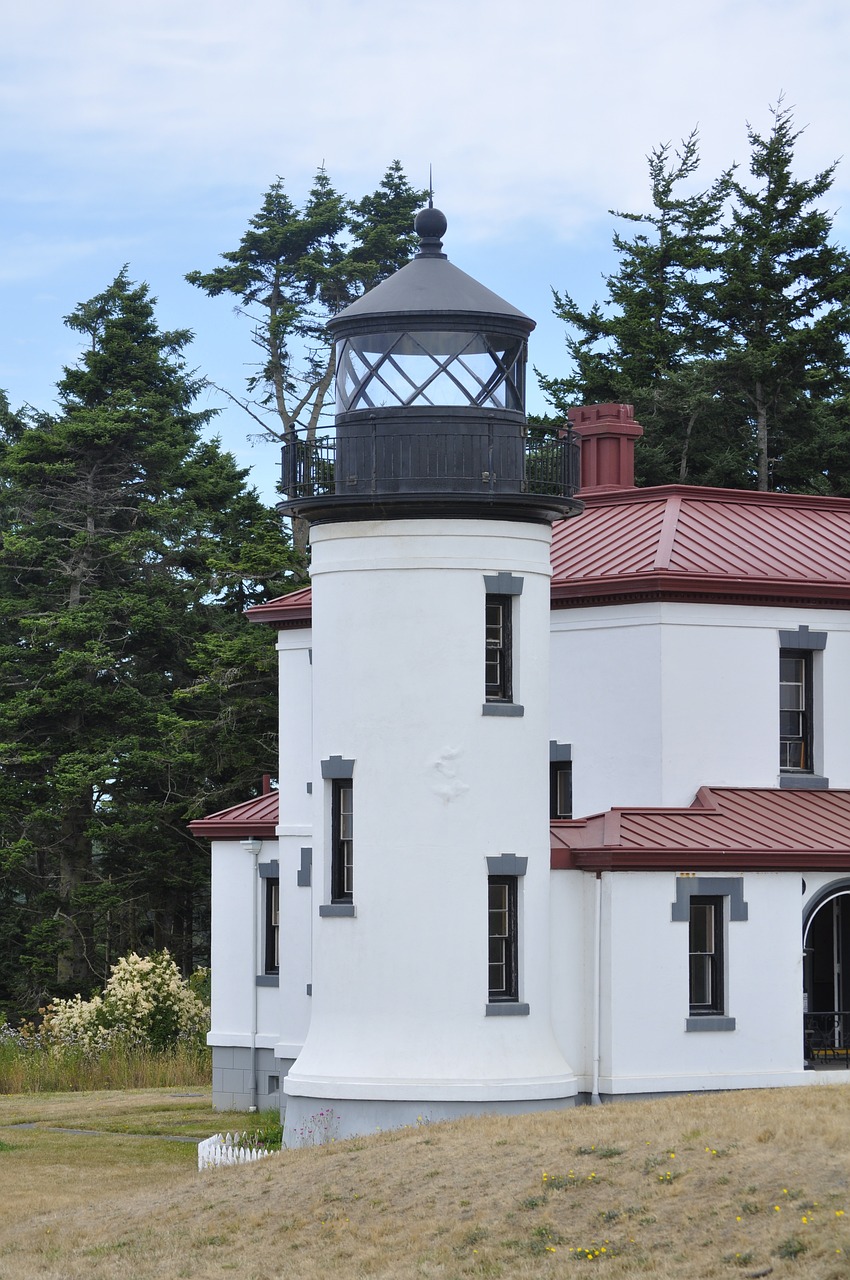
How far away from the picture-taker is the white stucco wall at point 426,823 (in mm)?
23078

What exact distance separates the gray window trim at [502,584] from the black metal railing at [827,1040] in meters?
6.44

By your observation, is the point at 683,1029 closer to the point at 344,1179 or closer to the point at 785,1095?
the point at 785,1095

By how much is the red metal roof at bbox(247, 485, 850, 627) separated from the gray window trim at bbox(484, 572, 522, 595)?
10.8ft

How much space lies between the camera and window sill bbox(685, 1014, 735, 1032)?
24234 millimetres

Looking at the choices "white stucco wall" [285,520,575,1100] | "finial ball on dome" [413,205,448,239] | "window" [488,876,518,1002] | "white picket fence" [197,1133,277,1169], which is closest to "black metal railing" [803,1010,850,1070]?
"white stucco wall" [285,520,575,1100]

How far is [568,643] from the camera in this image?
27812mm

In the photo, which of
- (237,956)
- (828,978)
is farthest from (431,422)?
(828,978)

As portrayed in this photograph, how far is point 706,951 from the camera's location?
974 inches

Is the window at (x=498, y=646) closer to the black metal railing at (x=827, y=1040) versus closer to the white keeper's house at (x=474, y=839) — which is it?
the white keeper's house at (x=474, y=839)

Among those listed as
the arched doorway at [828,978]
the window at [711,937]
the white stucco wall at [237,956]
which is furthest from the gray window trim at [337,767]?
the white stucco wall at [237,956]

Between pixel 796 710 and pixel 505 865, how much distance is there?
21.3 feet

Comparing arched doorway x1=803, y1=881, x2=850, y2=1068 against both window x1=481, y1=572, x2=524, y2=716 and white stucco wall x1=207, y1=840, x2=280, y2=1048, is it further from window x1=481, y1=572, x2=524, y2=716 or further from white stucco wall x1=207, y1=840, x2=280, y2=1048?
white stucco wall x1=207, y1=840, x2=280, y2=1048

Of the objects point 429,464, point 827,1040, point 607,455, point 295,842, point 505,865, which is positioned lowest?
point 827,1040

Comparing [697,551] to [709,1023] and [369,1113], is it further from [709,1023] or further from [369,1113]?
[369,1113]
